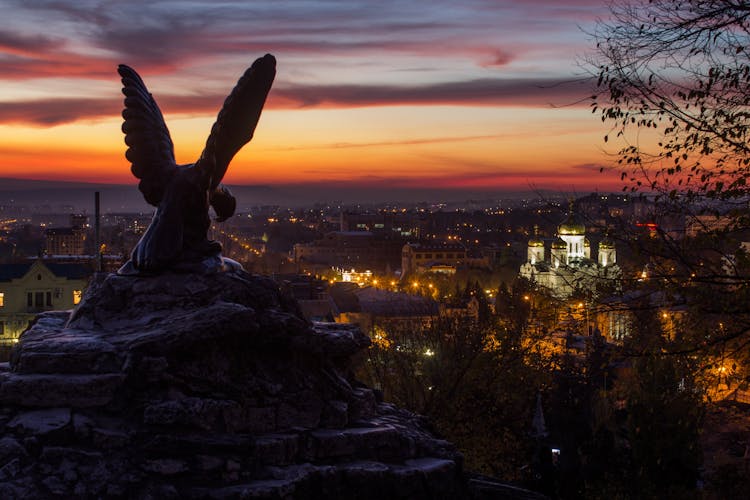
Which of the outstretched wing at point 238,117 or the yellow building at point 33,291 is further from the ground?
the outstretched wing at point 238,117

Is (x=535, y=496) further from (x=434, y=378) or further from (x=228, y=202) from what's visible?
(x=434, y=378)

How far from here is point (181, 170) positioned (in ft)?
39.2

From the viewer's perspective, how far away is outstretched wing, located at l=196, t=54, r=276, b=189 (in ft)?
38.1

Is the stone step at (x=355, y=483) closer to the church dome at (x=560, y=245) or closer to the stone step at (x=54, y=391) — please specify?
the stone step at (x=54, y=391)

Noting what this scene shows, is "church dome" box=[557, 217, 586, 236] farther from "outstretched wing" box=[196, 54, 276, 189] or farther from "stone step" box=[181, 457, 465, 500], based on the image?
"stone step" box=[181, 457, 465, 500]

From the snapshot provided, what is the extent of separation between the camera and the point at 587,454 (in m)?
21.3

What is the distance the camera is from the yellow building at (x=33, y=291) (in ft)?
135

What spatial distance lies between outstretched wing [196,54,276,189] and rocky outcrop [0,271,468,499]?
1.55 metres

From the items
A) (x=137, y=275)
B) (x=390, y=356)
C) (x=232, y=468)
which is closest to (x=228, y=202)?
(x=137, y=275)

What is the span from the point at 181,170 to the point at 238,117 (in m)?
1.04

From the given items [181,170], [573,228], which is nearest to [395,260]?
[573,228]

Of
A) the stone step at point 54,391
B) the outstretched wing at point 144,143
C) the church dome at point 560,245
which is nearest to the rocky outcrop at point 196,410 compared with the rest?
the stone step at point 54,391

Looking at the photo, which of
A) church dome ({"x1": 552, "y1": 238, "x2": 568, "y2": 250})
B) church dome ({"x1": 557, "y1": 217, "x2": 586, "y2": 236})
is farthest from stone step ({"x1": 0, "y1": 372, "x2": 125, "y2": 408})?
church dome ({"x1": 557, "y1": 217, "x2": 586, "y2": 236})

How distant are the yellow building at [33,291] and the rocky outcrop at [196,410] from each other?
3160cm
